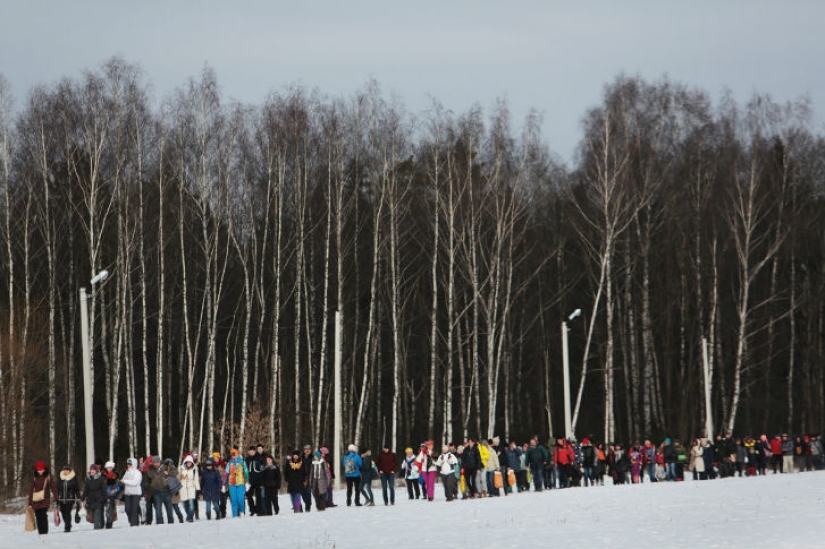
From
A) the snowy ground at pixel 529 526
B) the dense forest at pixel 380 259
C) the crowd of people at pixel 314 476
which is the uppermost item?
the dense forest at pixel 380 259

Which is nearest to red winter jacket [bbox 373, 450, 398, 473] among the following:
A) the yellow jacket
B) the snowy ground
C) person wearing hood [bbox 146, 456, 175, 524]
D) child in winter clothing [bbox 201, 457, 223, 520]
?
the snowy ground

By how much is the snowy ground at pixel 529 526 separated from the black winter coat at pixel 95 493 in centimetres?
53

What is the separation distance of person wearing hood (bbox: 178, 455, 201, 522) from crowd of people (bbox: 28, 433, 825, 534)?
0.8 inches

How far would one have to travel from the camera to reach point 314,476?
28.2 meters

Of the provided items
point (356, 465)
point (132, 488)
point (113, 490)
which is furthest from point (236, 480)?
point (356, 465)

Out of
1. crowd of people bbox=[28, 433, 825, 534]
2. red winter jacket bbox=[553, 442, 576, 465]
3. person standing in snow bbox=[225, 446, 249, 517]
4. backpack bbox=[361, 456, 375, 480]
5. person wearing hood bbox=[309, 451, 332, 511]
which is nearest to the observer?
crowd of people bbox=[28, 433, 825, 534]

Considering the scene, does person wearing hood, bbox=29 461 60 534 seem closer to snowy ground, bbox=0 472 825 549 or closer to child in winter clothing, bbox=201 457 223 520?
snowy ground, bbox=0 472 825 549

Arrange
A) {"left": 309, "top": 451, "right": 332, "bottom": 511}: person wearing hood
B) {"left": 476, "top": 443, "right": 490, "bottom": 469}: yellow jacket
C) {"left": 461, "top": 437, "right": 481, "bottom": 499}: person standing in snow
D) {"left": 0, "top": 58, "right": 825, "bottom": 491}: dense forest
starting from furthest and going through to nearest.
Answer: {"left": 0, "top": 58, "right": 825, "bottom": 491}: dense forest < {"left": 476, "top": 443, "right": 490, "bottom": 469}: yellow jacket < {"left": 461, "top": 437, "right": 481, "bottom": 499}: person standing in snow < {"left": 309, "top": 451, "right": 332, "bottom": 511}: person wearing hood

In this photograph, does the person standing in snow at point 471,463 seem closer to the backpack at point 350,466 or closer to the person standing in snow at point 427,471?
the person standing in snow at point 427,471

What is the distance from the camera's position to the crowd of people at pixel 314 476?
1001 inches

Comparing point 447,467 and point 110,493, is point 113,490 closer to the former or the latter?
point 110,493

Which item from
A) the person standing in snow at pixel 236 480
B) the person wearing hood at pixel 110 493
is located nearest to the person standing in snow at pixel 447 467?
the person standing in snow at pixel 236 480

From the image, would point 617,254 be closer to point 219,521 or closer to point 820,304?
point 820,304

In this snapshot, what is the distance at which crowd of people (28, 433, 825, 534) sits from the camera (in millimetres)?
25438
